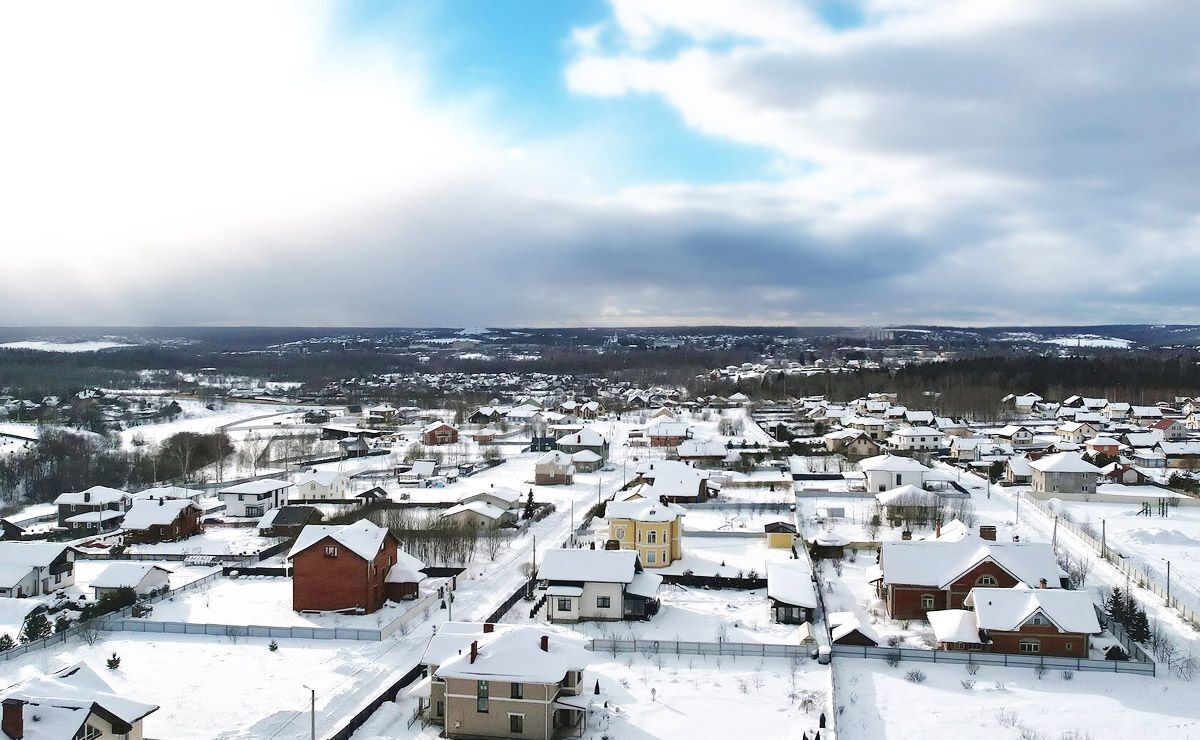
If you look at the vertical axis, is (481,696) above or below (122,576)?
above

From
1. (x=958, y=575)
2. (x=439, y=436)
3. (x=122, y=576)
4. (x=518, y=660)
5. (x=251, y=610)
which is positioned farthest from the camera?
(x=439, y=436)

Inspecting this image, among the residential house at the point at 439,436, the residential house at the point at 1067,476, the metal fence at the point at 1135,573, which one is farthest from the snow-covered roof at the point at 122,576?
the residential house at the point at 1067,476

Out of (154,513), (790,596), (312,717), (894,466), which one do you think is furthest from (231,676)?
(894,466)

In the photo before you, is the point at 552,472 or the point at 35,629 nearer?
the point at 35,629

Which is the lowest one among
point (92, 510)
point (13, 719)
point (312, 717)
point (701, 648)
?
point (92, 510)

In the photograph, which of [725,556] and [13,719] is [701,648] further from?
[13,719]

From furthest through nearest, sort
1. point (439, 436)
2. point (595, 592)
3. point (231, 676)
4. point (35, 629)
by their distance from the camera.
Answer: point (439, 436) < point (595, 592) < point (35, 629) < point (231, 676)

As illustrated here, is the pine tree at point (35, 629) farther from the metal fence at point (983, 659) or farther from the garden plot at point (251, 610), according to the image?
the metal fence at point (983, 659)
